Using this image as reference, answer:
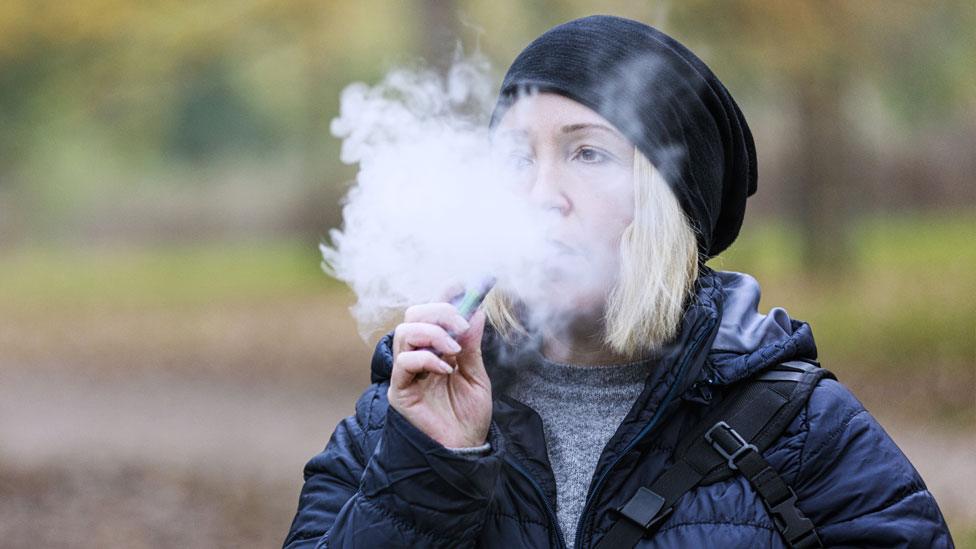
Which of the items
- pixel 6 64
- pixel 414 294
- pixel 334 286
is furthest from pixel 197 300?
pixel 414 294

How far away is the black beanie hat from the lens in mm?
2344

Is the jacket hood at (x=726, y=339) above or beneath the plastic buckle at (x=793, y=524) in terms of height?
above

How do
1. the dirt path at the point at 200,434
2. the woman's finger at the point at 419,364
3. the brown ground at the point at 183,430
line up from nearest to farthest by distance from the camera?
the woman's finger at the point at 419,364 < the brown ground at the point at 183,430 < the dirt path at the point at 200,434

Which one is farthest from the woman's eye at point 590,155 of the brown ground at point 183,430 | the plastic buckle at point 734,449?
the brown ground at point 183,430

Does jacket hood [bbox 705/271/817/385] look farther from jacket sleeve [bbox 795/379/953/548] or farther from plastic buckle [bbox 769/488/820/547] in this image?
plastic buckle [bbox 769/488/820/547]

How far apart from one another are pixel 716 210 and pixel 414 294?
2.16 feet

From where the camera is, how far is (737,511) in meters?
2.15

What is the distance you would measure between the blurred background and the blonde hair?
55 centimetres

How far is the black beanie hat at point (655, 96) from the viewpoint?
234cm

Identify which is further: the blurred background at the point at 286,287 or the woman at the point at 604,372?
the blurred background at the point at 286,287

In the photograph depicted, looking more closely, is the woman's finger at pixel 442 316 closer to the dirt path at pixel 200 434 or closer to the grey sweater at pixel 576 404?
the grey sweater at pixel 576 404

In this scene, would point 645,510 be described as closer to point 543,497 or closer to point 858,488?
point 543,497

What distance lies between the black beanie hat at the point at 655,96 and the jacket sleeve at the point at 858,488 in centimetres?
47

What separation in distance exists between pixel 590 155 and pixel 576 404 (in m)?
0.51
